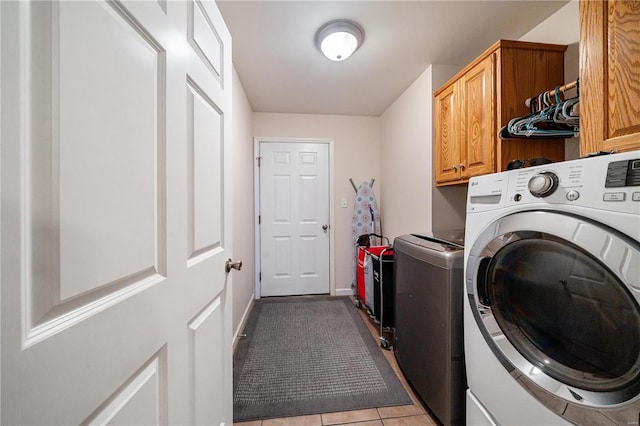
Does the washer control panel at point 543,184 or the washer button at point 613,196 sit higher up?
the washer control panel at point 543,184

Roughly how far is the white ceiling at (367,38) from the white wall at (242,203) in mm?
301

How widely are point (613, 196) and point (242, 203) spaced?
2.31 meters

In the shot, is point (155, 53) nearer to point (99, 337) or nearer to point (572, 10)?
point (99, 337)

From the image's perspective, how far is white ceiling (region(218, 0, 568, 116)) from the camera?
1376 millimetres

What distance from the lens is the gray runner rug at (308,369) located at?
1.36 meters

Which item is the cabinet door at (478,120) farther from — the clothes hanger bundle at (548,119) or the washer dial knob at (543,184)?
the washer dial knob at (543,184)

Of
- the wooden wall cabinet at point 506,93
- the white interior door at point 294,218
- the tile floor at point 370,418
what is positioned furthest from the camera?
the white interior door at point 294,218

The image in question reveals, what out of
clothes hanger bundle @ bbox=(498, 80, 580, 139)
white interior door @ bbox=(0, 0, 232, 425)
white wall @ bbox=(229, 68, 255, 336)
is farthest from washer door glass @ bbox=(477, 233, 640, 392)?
white wall @ bbox=(229, 68, 255, 336)

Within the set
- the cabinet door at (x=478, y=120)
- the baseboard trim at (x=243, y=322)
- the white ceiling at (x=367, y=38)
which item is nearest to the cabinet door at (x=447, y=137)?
the cabinet door at (x=478, y=120)

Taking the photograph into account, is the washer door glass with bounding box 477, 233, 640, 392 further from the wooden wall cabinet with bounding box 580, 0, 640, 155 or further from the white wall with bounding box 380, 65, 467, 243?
the white wall with bounding box 380, 65, 467, 243

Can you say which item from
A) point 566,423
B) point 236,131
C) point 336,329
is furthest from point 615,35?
point 336,329

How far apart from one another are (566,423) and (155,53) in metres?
1.47

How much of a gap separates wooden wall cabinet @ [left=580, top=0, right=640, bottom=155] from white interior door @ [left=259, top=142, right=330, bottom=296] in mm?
2329

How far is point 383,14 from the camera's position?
4.67ft
